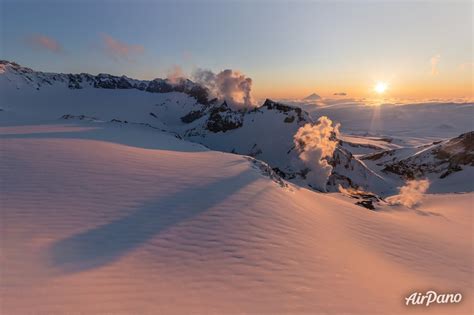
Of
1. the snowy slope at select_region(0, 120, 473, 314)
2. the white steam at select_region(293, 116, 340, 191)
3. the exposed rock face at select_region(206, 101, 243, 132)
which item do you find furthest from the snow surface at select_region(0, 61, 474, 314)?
the exposed rock face at select_region(206, 101, 243, 132)

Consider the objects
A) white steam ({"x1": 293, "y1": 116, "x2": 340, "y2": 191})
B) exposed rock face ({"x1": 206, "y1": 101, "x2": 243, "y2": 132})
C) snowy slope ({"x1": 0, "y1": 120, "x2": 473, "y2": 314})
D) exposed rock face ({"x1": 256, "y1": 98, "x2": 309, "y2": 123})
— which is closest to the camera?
snowy slope ({"x1": 0, "y1": 120, "x2": 473, "y2": 314})

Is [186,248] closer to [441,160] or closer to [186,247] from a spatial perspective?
[186,247]

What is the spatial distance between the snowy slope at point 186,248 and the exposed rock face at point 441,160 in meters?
53.5

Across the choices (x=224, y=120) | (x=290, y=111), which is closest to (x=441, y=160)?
(x=290, y=111)

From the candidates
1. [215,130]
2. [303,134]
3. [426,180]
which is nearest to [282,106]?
[303,134]

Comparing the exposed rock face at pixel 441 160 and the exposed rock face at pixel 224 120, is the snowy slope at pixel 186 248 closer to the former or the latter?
the exposed rock face at pixel 441 160

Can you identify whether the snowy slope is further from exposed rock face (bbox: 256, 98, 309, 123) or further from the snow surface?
exposed rock face (bbox: 256, 98, 309, 123)

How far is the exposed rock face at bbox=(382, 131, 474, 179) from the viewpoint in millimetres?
58375

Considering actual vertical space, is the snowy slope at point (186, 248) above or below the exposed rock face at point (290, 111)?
below

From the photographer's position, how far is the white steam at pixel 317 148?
50.9 meters

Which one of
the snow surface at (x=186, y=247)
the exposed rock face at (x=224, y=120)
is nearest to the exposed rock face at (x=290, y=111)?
the exposed rock face at (x=224, y=120)

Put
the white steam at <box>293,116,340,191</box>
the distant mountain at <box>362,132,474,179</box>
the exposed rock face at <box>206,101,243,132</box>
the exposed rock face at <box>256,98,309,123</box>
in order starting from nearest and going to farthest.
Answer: the white steam at <box>293,116,340,191</box>
the distant mountain at <box>362,132,474,179</box>
the exposed rock face at <box>256,98,309,123</box>
the exposed rock face at <box>206,101,243,132</box>

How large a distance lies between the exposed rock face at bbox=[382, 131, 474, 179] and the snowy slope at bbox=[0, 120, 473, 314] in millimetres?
53528

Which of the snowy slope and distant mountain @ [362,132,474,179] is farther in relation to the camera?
distant mountain @ [362,132,474,179]
